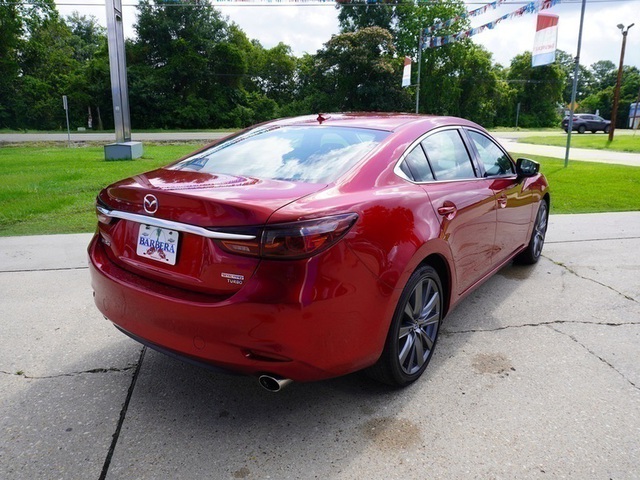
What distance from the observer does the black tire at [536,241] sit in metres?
4.86

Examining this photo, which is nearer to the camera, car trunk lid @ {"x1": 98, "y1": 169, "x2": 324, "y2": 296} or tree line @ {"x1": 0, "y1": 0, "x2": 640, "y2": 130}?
Answer: car trunk lid @ {"x1": 98, "y1": 169, "x2": 324, "y2": 296}

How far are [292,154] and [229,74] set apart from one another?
45347 mm

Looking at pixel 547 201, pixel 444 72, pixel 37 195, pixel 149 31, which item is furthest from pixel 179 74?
pixel 547 201

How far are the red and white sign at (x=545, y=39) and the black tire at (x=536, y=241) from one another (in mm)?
8677

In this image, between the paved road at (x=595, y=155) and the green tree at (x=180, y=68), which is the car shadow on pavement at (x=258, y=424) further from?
the green tree at (x=180, y=68)

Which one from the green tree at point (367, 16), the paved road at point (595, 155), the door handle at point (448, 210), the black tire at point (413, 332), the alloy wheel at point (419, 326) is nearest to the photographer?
the black tire at point (413, 332)

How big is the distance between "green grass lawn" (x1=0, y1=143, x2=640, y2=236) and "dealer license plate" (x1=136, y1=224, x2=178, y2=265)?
15.1 feet

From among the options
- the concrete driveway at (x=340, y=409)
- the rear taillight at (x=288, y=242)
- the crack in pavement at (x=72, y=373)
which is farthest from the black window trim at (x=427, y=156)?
the crack in pavement at (x=72, y=373)

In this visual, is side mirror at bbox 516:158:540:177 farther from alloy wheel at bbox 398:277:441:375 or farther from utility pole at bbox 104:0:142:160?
utility pole at bbox 104:0:142:160

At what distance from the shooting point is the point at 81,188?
→ 9430 millimetres

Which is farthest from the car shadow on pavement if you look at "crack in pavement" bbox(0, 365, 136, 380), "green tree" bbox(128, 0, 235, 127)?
"green tree" bbox(128, 0, 235, 127)

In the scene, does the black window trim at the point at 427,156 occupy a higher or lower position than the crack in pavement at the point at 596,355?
higher

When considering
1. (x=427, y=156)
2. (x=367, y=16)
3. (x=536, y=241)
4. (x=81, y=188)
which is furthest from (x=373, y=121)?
(x=367, y=16)

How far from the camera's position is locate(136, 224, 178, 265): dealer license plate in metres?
2.27
